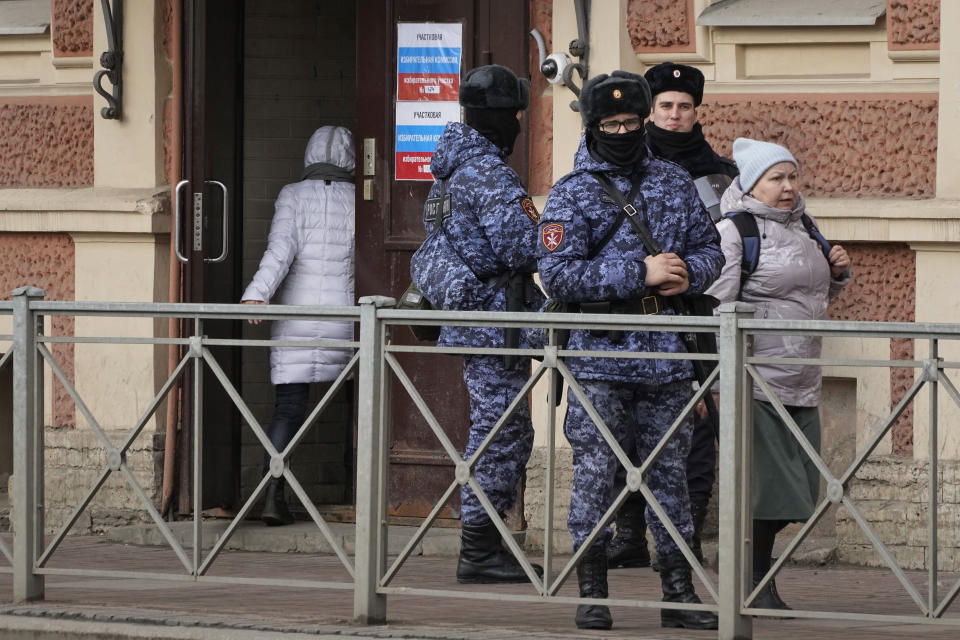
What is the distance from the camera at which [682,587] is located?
5.39 meters

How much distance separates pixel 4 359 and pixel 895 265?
3.34m

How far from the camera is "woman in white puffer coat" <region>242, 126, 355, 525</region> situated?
26.3 feet

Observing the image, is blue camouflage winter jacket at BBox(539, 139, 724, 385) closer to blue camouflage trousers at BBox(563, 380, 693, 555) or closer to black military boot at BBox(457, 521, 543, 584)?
blue camouflage trousers at BBox(563, 380, 693, 555)

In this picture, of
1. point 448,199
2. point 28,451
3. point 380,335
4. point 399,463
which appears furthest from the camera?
point 399,463

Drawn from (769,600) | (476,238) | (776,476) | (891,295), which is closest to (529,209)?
(476,238)

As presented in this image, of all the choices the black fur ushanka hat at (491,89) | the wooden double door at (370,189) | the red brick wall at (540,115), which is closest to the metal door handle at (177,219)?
the wooden double door at (370,189)

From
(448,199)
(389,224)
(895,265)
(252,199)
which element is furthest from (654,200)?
(252,199)

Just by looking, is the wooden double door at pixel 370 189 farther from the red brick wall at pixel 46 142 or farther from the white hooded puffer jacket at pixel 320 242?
the red brick wall at pixel 46 142

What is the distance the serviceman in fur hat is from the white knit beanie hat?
2.20 feet

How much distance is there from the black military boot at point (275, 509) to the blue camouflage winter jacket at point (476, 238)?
1897 mm

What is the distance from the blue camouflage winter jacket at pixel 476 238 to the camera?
6.16m

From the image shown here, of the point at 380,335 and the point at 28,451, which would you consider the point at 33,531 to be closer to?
the point at 28,451

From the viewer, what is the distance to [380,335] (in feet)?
17.8

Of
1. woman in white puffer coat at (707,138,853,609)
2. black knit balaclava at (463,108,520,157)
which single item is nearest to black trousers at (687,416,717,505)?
woman in white puffer coat at (707,138,853,609)
